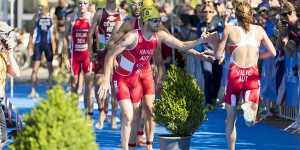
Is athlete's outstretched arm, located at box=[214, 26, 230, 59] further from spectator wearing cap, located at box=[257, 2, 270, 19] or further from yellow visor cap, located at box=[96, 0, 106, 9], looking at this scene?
spectator wearing cap, located at box=[257, 2, 270, 19]

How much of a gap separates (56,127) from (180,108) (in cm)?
409

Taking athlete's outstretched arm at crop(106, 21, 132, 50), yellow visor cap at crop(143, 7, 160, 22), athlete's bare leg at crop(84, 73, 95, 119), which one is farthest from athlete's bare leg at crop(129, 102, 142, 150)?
athlete's bare leg at crop(84, 73, 95, 119)

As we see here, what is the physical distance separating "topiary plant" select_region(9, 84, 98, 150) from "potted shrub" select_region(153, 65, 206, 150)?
3.89 m

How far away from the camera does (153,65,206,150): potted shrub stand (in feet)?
29.6

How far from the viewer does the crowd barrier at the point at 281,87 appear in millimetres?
12250

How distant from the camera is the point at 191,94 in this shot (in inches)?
358

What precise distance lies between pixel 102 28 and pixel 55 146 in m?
7.55

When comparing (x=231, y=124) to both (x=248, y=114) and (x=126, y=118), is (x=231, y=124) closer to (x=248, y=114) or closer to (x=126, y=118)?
(x=248, y=114)

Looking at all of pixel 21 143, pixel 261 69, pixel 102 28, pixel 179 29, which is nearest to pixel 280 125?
pixel 261 69

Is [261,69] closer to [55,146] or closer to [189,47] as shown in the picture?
[189,47]

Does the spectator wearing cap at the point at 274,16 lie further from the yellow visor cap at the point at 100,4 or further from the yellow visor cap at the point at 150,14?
the yellow visor cap at the point at 150,14

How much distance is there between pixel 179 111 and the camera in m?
8.98

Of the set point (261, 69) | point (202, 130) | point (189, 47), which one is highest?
point (189, 47)

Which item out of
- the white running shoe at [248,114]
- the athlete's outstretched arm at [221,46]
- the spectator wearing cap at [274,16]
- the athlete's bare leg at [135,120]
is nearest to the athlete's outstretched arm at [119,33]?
the athlete's bare leg at [135,120]
